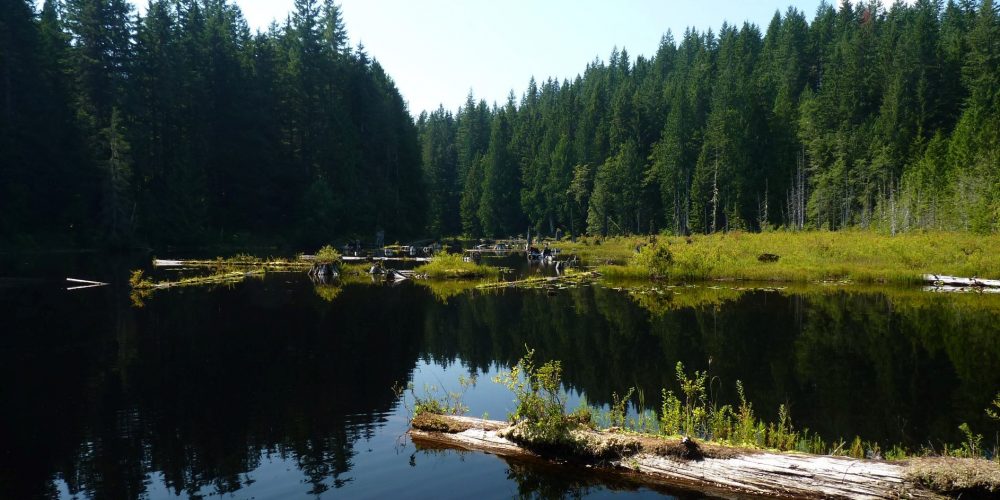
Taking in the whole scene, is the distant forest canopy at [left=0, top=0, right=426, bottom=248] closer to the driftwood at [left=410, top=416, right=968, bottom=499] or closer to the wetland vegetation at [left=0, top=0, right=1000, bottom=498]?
the wetland vegetation at [left=0, top=0, right=1000, bottom=498]

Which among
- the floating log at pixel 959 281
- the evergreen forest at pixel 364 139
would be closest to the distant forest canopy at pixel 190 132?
the evergreen forest at pixel 364 139

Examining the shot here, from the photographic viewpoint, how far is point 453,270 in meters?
39.2

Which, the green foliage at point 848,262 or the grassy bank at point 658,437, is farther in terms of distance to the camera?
the green foliage at point 848,262

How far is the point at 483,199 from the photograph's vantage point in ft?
391

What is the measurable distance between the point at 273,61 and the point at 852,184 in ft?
251

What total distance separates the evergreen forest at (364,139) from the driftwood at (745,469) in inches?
1952

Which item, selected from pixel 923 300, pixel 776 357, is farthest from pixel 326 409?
pixel 923 300

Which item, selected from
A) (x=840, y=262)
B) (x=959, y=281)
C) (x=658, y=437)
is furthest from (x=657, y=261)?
(x=658, y=437)

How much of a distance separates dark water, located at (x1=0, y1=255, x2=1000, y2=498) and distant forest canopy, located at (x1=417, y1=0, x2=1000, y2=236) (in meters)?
36.4

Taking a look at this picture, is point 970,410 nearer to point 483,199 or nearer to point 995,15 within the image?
point 995,15

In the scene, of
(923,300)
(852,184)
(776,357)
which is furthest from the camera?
(852,184)

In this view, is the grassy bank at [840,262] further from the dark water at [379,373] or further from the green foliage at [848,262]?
the dark water at [379,373]

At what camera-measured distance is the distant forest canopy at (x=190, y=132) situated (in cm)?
5909

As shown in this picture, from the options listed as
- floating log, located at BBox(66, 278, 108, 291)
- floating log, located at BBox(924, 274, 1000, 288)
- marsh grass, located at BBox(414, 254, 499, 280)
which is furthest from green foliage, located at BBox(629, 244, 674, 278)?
floating log, located at BBox(66, 278, 108, 291)
